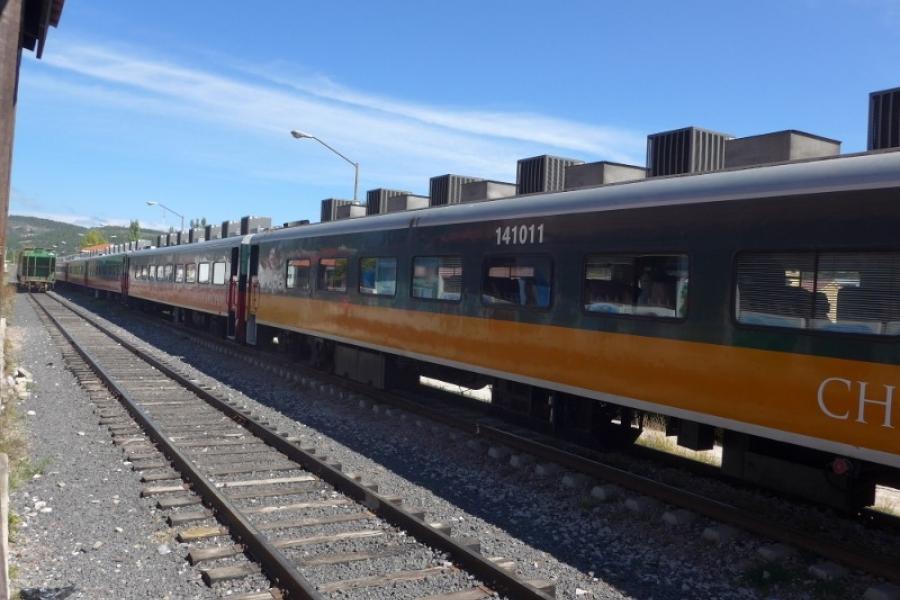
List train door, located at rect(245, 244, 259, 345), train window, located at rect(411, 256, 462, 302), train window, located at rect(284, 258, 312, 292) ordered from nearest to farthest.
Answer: train window, located at rect(411, 256, 462, 302) → train window, located at rect(284, 258, 312, 292) → train door, located at rect(245, 244, 259, 345)

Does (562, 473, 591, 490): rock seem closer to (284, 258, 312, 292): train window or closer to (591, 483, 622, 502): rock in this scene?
(591, 483, 622, 502): rock

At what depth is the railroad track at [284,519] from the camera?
198 inches

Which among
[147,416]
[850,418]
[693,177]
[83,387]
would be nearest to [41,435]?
[147,416]

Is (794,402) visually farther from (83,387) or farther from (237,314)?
(237,314)

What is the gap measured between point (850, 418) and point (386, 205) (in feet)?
36.3

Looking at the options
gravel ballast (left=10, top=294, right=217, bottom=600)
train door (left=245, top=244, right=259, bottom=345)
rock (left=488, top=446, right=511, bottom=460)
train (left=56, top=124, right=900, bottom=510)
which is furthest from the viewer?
train door (left=245, top=244, right=259, bottom=345)

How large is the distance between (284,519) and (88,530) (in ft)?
4.98

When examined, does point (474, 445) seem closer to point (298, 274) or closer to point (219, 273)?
point (298, 274)

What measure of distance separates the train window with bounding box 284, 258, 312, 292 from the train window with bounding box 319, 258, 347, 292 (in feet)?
2.22

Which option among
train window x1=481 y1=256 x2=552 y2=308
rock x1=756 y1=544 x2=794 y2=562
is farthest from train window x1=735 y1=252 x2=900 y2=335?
train window x1=481 y1=256 x2=552 y2=308

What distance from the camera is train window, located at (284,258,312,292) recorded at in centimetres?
1461

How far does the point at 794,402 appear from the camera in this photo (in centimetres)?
569

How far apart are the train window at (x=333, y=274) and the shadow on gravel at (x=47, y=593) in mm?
8235

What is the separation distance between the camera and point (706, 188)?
21.7 feet
